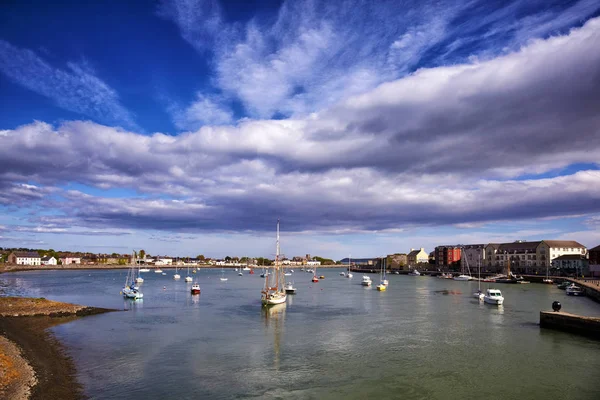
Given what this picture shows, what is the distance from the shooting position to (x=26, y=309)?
59938 millimetres

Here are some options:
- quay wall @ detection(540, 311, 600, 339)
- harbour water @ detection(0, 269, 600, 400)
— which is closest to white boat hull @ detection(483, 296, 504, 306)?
harbour water @ detection(0, 269, 600, 400)

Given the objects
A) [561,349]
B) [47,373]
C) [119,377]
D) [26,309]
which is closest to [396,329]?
[561,349]

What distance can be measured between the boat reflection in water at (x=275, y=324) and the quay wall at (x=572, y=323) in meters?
32.3

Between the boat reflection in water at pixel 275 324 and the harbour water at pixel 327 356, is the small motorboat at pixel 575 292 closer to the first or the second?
the harbour water at pixel 327 356

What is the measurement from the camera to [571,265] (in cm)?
16575

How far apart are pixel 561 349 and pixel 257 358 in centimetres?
2894

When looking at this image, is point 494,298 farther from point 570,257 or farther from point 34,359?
point 570,257

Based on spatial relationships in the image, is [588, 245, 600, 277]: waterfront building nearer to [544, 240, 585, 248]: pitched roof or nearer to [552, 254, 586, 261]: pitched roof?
[552, 254, 586, 261]: pitched roof

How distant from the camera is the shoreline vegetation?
2556cm

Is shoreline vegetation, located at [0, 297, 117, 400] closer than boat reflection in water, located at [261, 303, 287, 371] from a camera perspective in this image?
Yes

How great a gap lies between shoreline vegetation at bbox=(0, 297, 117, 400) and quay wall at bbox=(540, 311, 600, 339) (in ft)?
160

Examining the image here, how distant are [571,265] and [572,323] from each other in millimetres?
142682

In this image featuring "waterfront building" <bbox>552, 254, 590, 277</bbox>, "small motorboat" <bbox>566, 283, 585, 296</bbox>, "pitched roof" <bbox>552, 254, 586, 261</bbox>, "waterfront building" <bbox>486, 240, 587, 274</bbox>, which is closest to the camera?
"small motorboat" <bbox>566, 283, 585, 296</bbox>

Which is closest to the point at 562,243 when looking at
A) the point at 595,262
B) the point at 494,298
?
the point at 595,262
